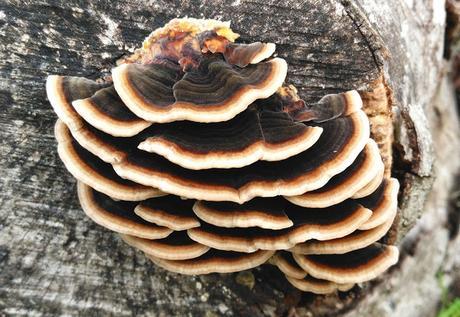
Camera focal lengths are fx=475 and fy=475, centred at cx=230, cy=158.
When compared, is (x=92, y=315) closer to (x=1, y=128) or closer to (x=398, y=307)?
(x=1, y=128)

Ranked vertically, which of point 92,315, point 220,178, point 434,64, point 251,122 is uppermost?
point 434,64

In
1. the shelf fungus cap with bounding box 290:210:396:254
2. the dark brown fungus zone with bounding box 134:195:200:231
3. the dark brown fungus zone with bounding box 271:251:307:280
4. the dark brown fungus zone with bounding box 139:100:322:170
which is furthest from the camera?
the dark brown fungus zone with bounding box 271:251:307:280

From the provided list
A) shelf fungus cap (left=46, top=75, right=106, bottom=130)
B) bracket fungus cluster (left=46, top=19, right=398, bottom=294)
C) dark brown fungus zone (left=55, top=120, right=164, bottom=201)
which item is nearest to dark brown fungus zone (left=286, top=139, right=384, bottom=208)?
bracket fungus cluster (left=46, top=19, right=398, bottom=294)

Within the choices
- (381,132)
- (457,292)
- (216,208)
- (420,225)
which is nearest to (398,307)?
(420,225)

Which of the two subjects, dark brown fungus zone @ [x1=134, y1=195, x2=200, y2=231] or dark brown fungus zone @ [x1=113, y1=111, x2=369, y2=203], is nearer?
dark brown fungus zone @ [x1=113, y1=111, x2=369, y2=203]

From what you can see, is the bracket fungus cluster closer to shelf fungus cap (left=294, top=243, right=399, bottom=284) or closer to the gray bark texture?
shelf fungus cap (left=294, top=243, right=399, bottom=284)

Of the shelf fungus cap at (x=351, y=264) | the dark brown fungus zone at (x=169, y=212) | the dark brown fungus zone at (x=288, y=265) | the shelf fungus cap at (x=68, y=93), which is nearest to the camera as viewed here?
the shelf fungus cap at (x=68, y=93)

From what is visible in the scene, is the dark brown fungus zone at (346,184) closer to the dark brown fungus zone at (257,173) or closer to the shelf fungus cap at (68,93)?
the dark brown fungus zone at (257,173)

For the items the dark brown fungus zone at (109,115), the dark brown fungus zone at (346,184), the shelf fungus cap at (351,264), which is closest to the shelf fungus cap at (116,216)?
the dark brown fungus zone at (109,115)
